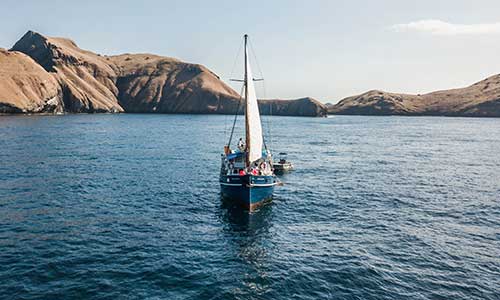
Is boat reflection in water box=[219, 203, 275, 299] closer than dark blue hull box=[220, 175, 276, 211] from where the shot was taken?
Yes

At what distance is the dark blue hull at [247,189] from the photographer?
4038cm

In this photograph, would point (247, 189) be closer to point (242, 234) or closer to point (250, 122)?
point (242, 234)

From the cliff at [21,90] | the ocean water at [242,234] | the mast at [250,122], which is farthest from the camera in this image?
Answer: the cliff at [21,90]

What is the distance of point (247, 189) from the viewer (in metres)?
40.4

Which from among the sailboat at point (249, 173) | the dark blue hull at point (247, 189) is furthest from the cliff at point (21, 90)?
the dark blue hull at point (247, 189)

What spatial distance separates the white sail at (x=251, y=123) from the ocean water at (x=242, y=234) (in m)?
6.93

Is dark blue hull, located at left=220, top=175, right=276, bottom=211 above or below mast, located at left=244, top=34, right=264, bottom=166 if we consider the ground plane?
below

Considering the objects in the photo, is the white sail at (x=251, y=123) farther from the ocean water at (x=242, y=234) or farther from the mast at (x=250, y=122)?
the ocean water at (x=242, y=234)

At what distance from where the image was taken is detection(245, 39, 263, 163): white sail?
139ft

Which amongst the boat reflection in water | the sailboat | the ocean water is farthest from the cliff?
the boat reflection in water

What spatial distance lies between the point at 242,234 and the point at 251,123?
13.7m

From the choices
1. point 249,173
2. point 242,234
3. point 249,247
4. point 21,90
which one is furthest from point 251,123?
point 21,90

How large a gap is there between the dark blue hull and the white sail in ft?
9.00

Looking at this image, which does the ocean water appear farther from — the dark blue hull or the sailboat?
the sailboat
